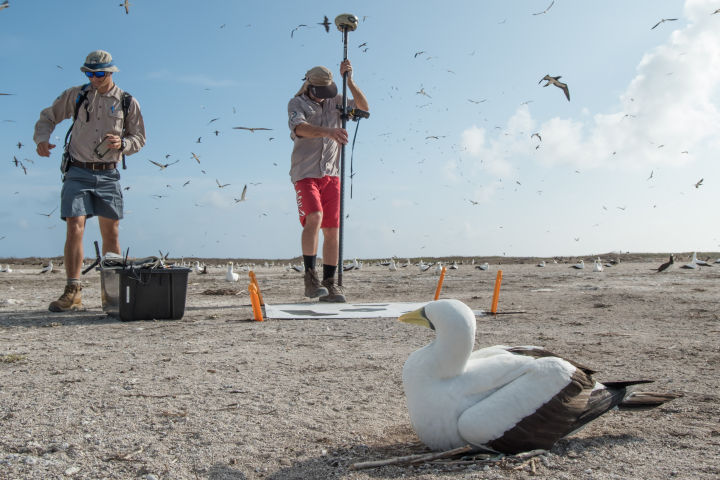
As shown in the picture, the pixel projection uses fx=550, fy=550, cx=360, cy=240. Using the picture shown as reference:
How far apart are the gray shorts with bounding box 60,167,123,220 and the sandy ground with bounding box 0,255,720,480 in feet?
4.46

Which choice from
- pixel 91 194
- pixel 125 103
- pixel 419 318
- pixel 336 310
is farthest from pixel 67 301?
pixel 419 318

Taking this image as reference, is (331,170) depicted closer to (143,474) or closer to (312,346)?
(312,346)

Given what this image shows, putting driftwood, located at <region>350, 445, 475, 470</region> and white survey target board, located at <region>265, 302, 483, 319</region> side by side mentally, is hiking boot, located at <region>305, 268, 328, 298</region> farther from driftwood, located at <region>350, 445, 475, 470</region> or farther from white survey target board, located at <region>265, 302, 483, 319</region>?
driftwood, located at <region>350, 445, 475, 470</region>

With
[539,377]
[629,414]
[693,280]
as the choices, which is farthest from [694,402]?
[693,280]

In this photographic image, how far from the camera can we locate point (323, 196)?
339 inches

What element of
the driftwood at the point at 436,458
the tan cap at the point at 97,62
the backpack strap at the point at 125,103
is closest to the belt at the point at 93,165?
the backpack strap at the point at 125,103

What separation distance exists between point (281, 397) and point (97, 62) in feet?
A: 18.6

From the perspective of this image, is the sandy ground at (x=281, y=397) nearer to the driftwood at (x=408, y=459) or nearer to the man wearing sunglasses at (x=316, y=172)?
the driftwood at (x=408, y=459)

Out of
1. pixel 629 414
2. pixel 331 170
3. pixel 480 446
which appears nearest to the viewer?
pixel 480 446

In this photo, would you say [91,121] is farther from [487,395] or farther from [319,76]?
[487,395]

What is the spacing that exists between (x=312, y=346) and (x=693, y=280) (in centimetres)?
1108

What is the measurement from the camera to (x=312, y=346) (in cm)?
519

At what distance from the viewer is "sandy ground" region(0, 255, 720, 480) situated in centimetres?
246

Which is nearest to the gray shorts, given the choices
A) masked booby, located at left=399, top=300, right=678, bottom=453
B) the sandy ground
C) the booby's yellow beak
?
the sandy ground
